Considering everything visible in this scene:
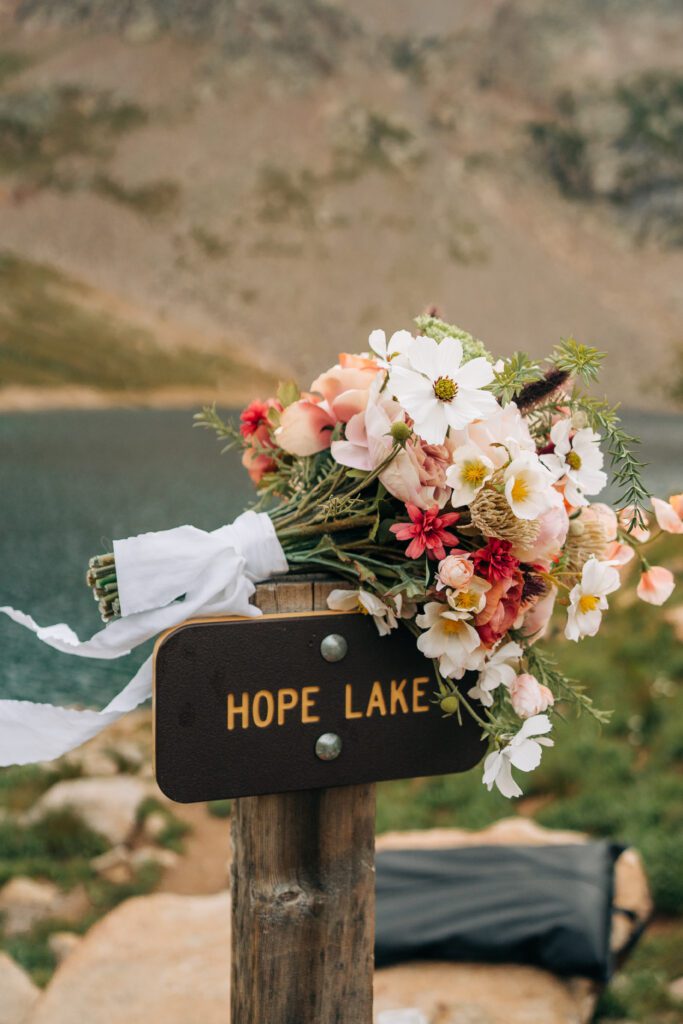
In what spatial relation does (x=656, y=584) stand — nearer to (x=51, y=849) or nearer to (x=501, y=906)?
(x=501, y=906)

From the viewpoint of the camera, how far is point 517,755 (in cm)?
147

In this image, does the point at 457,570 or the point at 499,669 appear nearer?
the point at 457,570

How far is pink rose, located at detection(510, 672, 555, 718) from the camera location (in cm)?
153

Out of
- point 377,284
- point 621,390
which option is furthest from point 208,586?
point 377,284

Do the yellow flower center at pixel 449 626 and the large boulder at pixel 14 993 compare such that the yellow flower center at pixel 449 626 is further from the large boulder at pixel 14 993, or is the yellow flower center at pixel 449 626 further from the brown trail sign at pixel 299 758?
the large boulder at pixel 14 993

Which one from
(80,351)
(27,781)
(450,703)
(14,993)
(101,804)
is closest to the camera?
(450,703)

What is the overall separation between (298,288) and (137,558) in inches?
3177

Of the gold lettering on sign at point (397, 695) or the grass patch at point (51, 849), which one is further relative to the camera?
the grass patch at point (51, 849)

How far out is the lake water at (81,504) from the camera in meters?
9.09

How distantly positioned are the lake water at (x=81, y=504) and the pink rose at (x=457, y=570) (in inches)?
16.4

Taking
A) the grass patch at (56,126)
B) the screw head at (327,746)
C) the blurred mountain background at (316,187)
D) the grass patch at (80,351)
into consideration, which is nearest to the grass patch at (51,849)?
the screw head at (327,746)

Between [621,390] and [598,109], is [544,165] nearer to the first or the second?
[598,109]

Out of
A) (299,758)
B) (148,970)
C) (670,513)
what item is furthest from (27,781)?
(670,513)

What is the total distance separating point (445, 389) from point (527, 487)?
187 mm
